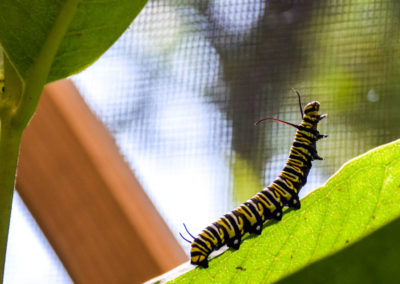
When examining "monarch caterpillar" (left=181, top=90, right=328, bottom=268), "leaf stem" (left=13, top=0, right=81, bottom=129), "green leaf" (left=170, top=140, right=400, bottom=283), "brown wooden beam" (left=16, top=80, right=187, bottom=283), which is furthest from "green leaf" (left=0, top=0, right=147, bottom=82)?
"brown wooden beam" (left=16, top=80, right=187, bottom=283)

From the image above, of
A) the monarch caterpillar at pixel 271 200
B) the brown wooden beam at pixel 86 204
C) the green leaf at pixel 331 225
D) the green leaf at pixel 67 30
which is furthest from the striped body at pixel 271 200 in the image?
the brown wooden beam at pixel 86 204

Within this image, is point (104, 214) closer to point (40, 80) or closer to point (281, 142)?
point (281, 142)

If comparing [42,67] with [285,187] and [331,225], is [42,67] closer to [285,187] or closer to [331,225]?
[331,225]

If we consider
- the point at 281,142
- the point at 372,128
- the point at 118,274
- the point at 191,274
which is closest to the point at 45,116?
the point at 118,274

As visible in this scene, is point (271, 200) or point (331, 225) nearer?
point (331, 225)

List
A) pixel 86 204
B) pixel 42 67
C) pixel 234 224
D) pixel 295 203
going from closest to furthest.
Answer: pixel 42 67, pixel 295 203, pixel 234 224, pixel 86 204

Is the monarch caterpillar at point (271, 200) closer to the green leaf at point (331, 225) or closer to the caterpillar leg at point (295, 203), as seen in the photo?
the caterpillar leg at point (295, 203)

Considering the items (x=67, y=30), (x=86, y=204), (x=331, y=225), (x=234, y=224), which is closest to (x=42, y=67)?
(x=67, y=30)

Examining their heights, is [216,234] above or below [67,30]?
below
